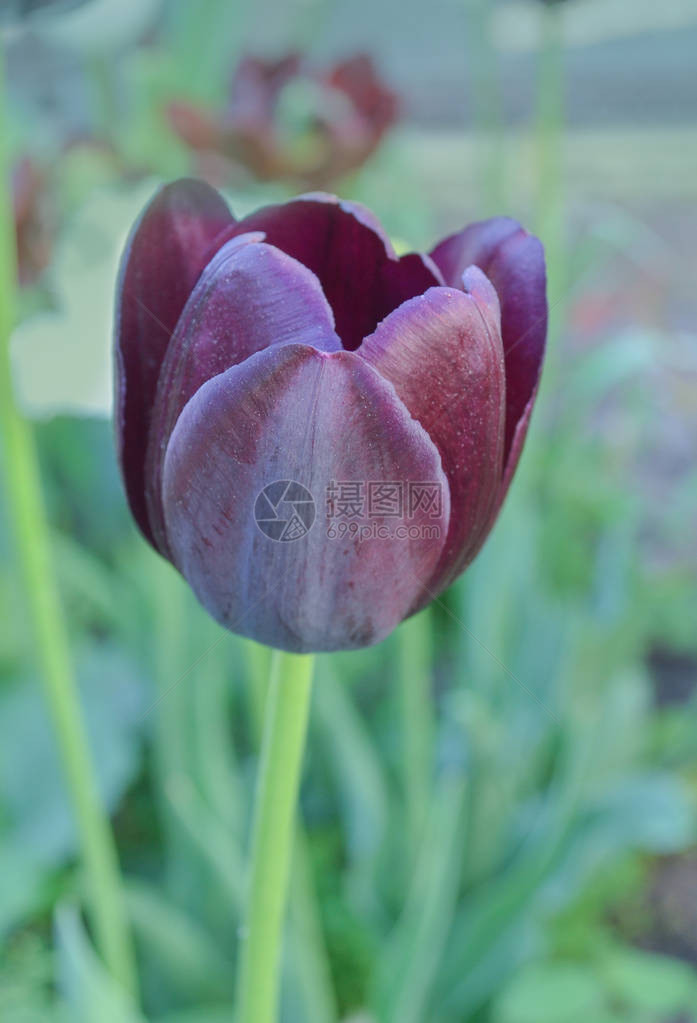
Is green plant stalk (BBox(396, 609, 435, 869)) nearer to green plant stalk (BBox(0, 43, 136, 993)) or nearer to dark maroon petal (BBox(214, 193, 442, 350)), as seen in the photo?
green plant stalk (BBox(0, 43, 136, 993))

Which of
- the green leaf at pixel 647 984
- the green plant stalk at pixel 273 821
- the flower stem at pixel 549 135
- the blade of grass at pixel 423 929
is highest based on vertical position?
the flower stem at pixel 549 135

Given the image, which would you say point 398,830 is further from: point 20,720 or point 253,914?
point 253,914

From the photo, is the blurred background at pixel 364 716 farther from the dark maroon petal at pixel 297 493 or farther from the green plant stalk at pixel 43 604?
the dark maroon petal at pixel 297 493

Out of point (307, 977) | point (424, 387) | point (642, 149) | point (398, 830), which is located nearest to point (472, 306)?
point (424, 387)

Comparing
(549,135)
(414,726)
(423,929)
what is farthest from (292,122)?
(423,929)

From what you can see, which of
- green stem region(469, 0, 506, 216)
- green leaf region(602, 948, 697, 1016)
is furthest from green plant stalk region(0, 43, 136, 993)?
green stem region(469, 0, 506, 216)
